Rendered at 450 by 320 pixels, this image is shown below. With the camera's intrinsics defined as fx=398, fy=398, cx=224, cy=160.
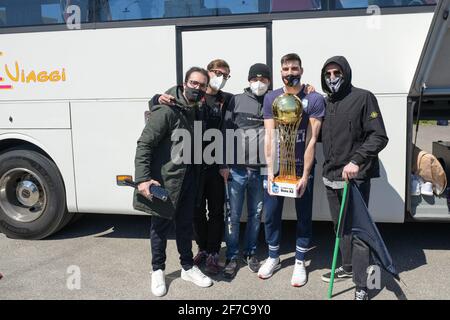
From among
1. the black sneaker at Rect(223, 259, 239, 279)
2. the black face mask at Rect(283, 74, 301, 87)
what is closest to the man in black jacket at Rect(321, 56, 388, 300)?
the black face mask at Rect(283, 74, 301, 87)

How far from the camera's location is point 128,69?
13.3ft

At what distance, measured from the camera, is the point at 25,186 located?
4629mm

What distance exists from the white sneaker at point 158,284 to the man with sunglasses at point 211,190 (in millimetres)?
460

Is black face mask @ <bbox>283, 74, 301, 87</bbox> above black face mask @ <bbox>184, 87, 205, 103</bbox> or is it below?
above

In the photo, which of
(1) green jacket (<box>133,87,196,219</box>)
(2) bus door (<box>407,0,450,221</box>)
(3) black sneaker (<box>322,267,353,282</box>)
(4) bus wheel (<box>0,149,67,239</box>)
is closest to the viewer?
(1) green jacket (<box>133,87,196,219</box>)

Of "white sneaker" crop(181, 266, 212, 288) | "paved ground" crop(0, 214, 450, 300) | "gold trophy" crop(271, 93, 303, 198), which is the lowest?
"paved ground" crop(0, 214, 450, 300)

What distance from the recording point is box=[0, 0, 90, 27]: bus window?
13.5 feet

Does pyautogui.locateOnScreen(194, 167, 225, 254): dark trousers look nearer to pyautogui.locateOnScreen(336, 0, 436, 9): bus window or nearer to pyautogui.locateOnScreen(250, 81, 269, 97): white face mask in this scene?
pyautogui.locateOnScreen(250, 81, 269, 97): white face mask

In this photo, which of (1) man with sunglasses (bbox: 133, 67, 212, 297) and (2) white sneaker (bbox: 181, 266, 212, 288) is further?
(2) white sneaker (bbox: 181, 266, 212, 288)

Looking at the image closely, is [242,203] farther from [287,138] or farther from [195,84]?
[195,84]

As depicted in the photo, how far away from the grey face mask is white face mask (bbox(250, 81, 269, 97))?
530 mm

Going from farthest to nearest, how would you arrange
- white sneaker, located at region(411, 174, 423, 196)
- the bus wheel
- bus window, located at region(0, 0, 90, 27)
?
the bus wheel < bus window, located at region(0, 0, 90, 27) < white sneaker, located at region(411, 174, 423, 196)

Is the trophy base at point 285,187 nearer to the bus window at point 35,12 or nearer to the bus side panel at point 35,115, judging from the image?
the bus side panel at point 35,115

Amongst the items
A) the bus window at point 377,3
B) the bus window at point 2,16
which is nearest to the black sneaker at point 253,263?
the bus window at point 377,3
